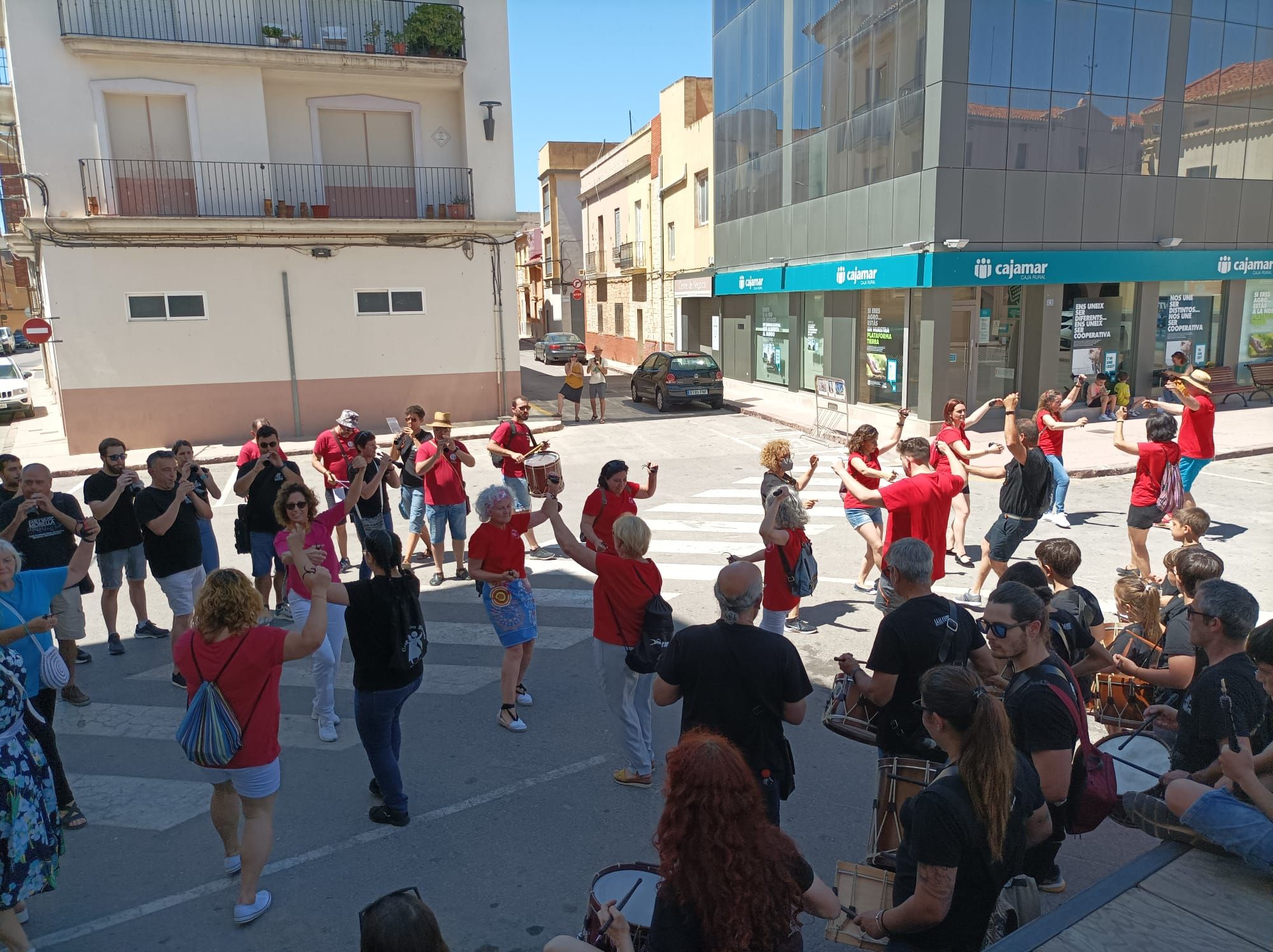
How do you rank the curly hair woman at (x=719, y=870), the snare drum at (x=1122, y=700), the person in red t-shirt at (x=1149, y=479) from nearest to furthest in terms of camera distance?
the curly hair woman at (x=719, y=870) < the snare drum at (x=1122, y=700) < the person in red t-shirt at (x=1149, y=479)

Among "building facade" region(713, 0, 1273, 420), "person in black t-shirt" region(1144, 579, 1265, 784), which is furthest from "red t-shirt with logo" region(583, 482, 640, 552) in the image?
"building facade" region(713, 0, 1273, 420)

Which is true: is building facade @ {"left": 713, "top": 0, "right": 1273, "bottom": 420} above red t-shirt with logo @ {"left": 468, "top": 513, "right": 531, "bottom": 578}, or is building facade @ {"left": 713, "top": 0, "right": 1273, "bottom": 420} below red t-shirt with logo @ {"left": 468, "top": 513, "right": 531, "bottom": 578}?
above

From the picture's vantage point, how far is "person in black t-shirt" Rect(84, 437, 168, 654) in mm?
7098

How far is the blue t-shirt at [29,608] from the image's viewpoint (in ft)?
15.1

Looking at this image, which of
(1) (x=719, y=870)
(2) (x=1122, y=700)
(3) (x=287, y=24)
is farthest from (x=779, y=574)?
(3) (x=287, y=24)

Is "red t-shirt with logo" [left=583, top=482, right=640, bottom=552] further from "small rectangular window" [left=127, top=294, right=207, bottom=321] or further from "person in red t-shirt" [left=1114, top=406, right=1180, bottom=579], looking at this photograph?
"small rectangular window" [left=127, top=294, right=207, bottom=321]

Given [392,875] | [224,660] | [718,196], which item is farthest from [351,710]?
[718,196]

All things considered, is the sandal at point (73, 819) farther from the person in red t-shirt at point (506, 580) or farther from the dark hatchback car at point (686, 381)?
the dark hatchback car at point (686, 381)

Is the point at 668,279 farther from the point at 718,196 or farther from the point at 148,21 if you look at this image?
the point at 148,21

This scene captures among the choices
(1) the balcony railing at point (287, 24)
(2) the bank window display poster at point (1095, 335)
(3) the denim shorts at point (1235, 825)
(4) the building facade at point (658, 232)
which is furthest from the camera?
(4) the building facade at point (658, 232)

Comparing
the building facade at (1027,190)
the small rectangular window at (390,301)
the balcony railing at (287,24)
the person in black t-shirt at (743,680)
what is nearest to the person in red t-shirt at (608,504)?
the person in black t-shirt at (743,680)

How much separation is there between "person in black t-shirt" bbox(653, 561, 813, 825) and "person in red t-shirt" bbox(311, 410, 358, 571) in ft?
18.8

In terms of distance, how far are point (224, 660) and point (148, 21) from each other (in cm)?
1981

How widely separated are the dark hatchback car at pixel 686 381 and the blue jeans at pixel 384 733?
18.9 m
